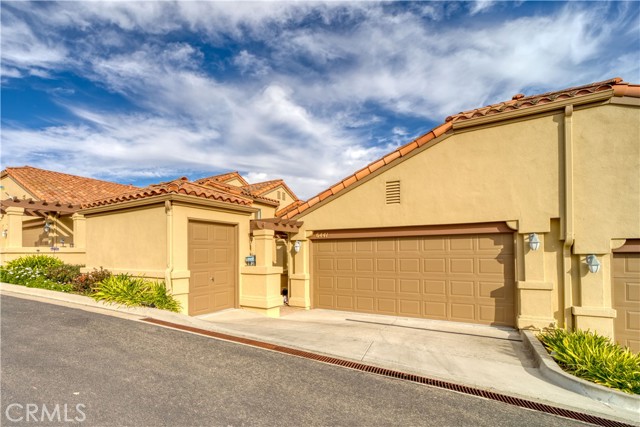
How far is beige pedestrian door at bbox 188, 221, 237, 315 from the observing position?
31.0ft

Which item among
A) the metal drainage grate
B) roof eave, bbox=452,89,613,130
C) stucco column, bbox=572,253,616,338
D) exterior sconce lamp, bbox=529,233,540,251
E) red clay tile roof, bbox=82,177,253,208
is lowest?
the metal drainage grate

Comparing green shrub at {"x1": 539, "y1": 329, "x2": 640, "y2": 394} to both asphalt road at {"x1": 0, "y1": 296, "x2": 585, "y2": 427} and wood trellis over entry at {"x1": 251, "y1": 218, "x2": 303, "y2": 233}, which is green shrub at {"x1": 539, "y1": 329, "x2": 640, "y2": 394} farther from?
wood trellis over entry at {"x1": 251, "y1": 218, "x2": 303, "y2": 233}

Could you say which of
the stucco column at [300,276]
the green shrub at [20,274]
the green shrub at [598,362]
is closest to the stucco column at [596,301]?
the green shrub at [598,362]

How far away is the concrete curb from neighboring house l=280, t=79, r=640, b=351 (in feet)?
8.98

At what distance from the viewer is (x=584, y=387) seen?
4.82m

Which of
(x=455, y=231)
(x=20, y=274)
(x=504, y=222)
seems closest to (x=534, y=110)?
(x=504, y=222)

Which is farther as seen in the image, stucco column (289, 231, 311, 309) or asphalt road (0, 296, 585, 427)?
stucco column (289, 231, 311, 309)

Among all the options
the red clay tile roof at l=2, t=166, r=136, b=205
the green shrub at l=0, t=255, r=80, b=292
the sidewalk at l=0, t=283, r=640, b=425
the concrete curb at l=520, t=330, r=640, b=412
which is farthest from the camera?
the red clay tile roof at l=2, t=166, r=136, b=205

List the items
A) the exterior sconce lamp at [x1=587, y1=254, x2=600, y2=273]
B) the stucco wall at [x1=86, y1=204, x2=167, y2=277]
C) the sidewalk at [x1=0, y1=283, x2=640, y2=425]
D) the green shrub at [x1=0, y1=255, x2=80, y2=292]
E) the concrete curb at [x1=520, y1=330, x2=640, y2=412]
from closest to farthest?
the concrete curb at [x1=520, y1=330, x2=640, y2=412] < the sidewalk at [x1=0, y1=283, x2=640, y2=425] < the exterior sconce lamp at [x1=587, y1=254, x2=600, y2=273] < the stucco wall at [x1=86, y1=204, x2=167, y2=277] < the green shrub at [x1=0, y1=255, x2=80, y2=292]

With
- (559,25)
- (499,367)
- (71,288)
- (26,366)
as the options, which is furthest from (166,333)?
(559,25)

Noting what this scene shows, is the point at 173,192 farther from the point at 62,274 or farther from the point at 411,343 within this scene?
the point at 411,343

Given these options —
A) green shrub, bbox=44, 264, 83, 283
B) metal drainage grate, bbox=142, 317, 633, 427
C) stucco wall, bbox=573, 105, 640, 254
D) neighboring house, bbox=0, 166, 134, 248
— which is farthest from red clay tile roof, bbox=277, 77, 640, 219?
neighboring house, bbox=0, 166, 134, 248

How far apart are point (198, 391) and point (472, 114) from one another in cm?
915

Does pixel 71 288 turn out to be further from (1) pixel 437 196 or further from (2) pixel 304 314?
(1) pixel 437 196
